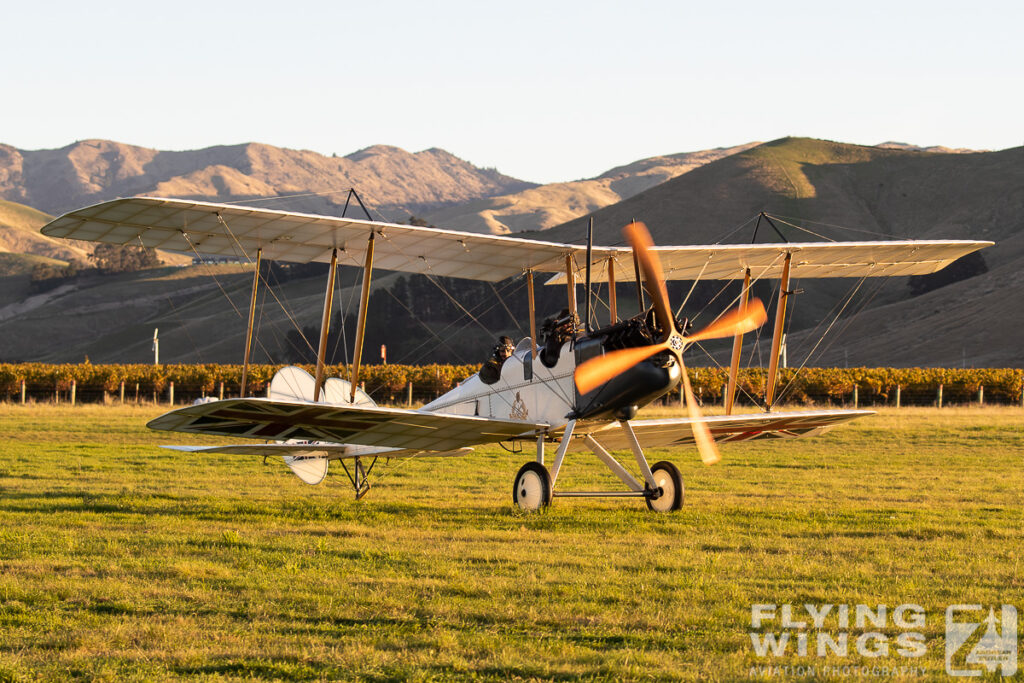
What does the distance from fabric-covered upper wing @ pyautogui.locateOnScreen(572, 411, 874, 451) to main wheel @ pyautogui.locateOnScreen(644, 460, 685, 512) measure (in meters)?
0.78

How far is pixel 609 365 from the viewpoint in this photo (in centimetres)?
1205

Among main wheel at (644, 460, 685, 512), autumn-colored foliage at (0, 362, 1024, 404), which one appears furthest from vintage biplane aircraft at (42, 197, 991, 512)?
autumn-colored foliage at (0, 362, 1024, 404)

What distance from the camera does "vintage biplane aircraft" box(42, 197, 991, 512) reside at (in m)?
12.0

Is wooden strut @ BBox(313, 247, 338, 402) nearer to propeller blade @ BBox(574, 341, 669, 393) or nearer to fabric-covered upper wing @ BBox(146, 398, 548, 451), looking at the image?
fabric-covered upper wing @ BBox(146, 398, 548, 451)

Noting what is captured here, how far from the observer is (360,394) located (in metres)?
16.1

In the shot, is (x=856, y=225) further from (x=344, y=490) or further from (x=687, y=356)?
(x=344, y=490)

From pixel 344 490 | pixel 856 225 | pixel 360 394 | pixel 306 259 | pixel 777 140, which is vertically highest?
pixel 777 140

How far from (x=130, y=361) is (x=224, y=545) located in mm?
117556

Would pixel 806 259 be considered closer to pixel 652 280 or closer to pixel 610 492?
pixel 652 280

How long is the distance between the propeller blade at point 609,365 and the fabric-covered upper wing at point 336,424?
1090 mm

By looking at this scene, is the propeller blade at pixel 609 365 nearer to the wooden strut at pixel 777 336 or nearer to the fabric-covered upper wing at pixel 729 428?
the fabric-covered upper wing at pixel 729 428

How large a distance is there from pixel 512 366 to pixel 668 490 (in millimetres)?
2730

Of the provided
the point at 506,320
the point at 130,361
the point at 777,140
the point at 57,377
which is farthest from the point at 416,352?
the point at 777,140

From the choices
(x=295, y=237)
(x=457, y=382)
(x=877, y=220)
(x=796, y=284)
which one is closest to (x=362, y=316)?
(x=295, y=237)
